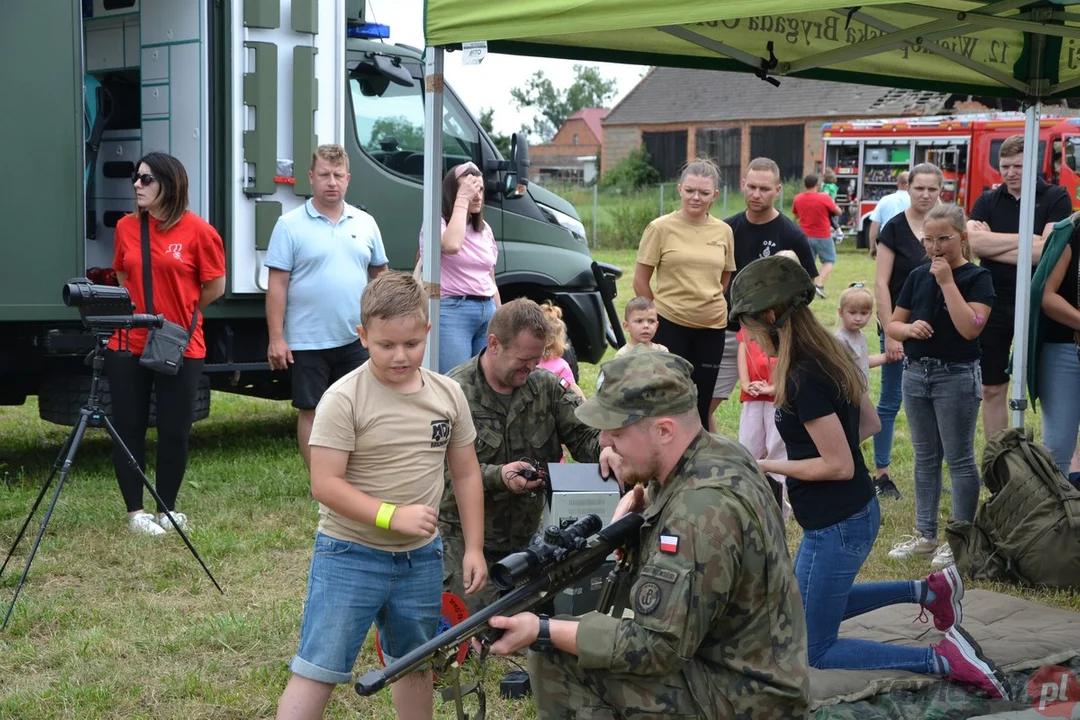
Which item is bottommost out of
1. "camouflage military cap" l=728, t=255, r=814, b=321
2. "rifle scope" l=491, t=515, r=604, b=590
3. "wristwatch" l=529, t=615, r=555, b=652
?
"wristwatch" l=529, t=615, r=555, b=652

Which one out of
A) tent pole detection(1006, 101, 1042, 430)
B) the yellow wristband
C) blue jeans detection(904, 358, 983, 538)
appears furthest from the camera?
tent pole detection(1006, 101, 1042, 430)

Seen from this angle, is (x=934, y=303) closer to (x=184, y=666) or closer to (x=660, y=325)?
(x=660, y=325)

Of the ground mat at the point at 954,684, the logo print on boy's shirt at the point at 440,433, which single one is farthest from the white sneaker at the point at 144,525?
the ground mat at the point at 954,684

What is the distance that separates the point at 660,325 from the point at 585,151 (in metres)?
66.9

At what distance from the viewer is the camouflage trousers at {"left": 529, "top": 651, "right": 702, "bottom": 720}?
2.69 m

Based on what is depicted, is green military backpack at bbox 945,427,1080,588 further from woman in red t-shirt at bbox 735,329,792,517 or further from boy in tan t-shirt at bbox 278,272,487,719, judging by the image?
boy in tan t-shirt at bbox 278,272,487,719

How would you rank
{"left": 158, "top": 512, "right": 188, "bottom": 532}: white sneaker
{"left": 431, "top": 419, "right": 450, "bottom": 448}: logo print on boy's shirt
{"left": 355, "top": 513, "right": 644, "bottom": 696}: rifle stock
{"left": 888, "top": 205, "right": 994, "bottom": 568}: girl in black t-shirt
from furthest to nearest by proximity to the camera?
{"left": 158, "top": 512, "right": 188, "bottom": 532}: white sneaker → {"left": 888, "top": 205, "right": 994, "bottom": 568}: girl in black t-shirt → {"left": 431, "top": 419, "right": 450, "bottom": 448}: logo print on boy's shirt → {"left": 355, "top": 513, "right": 644, "bottom": 696}: rifle stock

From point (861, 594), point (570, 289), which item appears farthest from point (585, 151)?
point (861, 594)

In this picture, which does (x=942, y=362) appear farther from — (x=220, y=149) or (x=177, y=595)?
(x=220, y=149)

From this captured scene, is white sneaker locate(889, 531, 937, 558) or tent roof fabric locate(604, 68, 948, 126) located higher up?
tent roof fabric locate(604, 68, 948, 126)

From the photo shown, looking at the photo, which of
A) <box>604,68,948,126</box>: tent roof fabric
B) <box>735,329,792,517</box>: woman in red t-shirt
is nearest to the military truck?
<box>735,329,792,517</box>: woman in red t-shirt

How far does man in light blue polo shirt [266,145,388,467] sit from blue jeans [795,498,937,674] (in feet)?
10.00

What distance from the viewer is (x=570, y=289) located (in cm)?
843

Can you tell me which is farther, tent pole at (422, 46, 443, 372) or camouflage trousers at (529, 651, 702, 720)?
tent pole at (422, 46, 443, 372)
